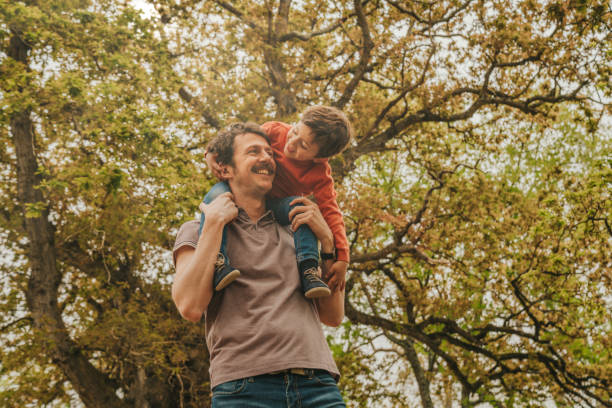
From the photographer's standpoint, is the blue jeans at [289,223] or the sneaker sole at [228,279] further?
the blue jeans at [289,223]

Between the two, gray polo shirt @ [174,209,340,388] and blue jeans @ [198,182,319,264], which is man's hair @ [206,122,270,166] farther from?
gray polo shirt @ [174,209,340,388]

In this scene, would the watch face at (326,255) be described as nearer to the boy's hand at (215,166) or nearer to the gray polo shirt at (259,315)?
the gray polo shirt at (259,315)

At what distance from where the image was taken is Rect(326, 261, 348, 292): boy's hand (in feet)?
7.06

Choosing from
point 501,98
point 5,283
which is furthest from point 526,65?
point 5,283

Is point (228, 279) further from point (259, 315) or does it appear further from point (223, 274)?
point (259, 315)

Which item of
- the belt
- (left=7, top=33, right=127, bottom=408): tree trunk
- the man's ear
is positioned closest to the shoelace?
the belt

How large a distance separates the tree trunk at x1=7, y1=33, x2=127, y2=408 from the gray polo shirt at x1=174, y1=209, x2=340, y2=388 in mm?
7923

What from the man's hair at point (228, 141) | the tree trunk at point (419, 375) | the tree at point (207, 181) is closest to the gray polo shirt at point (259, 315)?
the man's hair at point (228, 141)

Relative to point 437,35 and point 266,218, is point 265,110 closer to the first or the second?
point 437,35

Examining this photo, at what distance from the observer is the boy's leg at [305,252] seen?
190cm

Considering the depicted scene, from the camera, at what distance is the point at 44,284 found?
9188 mm


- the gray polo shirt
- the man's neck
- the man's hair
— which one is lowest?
the gray polo shirt

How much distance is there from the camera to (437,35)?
29.9ft

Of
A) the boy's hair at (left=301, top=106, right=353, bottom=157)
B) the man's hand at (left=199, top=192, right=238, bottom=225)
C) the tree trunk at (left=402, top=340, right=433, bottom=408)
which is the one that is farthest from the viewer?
the tree trunk at (left=402, top=340, right=433, bottom=408)
